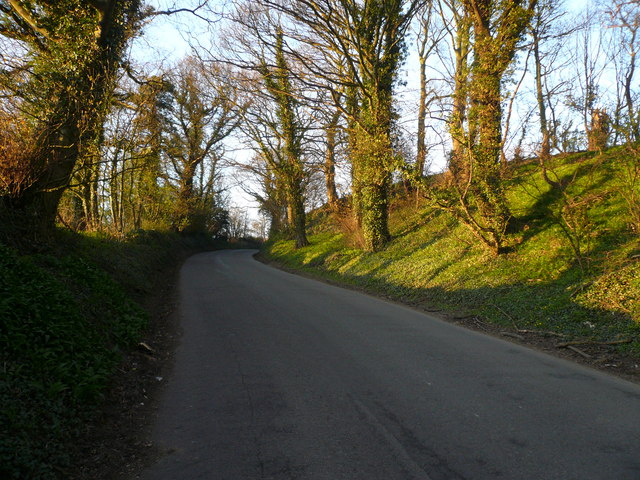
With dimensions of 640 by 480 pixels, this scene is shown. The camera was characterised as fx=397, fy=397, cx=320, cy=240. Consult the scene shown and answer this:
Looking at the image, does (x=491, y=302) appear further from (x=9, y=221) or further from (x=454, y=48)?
(x=454, y=48)

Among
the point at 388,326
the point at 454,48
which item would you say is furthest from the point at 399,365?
the point at 454,48

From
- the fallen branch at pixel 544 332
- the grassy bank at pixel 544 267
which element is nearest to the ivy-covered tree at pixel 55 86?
the grassy bank at pixel 544 267

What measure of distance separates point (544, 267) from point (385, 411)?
7391mm

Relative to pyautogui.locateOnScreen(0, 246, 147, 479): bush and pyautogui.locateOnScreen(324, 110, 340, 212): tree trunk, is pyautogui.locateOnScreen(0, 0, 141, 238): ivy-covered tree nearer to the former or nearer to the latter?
pyautogui.locateOnScreen(0, 246, 147, 479): bush

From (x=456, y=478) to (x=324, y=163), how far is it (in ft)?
65.7

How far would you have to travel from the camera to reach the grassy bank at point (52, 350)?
3.20 metres

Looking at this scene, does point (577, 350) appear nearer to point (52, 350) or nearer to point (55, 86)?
point (52, 350)

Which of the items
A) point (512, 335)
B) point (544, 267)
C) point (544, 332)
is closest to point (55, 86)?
point (512, 335)

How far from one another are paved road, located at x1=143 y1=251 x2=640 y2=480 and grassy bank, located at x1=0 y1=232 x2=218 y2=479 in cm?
82

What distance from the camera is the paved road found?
11.0 ft

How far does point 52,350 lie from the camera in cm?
449

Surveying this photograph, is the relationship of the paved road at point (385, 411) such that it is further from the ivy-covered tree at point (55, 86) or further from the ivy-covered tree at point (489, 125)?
→ the ivy-covered tree at point (489, 125)

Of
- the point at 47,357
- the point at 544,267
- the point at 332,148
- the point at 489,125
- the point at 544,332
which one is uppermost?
the point at 332,148

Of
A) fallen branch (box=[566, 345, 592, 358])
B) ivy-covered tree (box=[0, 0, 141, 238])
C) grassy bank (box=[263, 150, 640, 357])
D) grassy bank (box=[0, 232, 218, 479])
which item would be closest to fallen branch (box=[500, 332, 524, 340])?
grassy bank (box=[263, 150, 640, 357])
